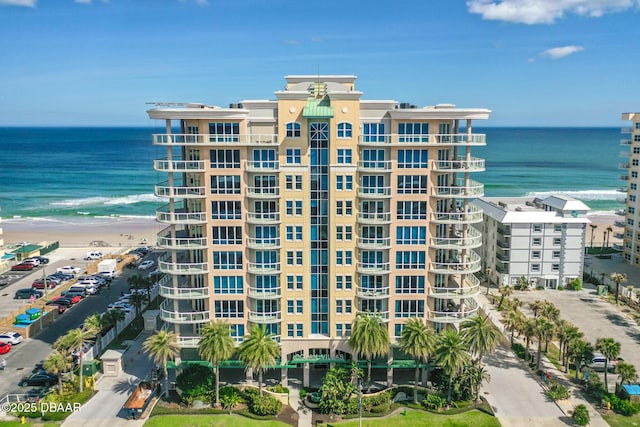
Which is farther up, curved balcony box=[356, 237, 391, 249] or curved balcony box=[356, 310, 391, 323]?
curved balcony box=[356, 237, 391, 249]

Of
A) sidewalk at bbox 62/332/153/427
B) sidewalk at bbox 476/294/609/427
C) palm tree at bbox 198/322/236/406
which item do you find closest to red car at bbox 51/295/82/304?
sidewalk at bbox 62/332/153/427

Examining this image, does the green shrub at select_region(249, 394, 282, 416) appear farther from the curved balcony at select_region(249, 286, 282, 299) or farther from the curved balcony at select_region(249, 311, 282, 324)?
the curved balcony at select_region(249, 286, 282, 299)

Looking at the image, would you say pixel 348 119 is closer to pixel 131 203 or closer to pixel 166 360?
pixel 166 360

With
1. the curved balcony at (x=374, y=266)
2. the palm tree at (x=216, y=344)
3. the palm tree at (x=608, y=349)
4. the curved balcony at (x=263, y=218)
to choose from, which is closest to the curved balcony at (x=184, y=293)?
the palm tree at (x=216, y=344)

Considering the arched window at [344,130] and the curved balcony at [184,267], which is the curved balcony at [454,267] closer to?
the arched window at [344,130]

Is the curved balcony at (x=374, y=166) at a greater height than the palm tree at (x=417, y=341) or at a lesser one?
greater

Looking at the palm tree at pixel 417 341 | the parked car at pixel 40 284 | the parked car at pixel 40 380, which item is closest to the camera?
the palm tree at pixel 417 341

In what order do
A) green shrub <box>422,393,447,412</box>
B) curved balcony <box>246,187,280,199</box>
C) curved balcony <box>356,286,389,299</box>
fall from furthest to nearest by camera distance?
curved balcony <box>356,286,389,299</box> < curved balcony <box>246,187,280,199</box> < green shrub <box>422,393,447,412</box>

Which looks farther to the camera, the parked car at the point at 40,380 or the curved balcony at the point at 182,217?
the parked car at the point at 40,380

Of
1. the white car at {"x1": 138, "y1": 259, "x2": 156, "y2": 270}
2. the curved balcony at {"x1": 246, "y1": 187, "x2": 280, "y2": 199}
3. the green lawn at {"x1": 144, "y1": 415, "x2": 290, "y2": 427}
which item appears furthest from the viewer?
the white car at {"x1": 138, "y1": 259, "x2": 156, "y2": 270}
